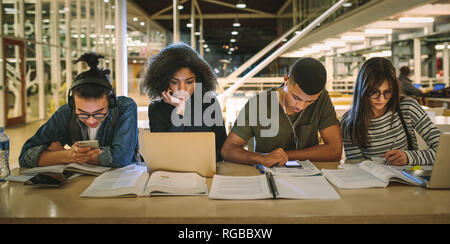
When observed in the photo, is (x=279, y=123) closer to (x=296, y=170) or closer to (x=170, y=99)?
(x=296, y=170)

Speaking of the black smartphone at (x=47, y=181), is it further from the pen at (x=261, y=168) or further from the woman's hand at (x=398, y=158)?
the woman's hand at (x=398, y=158)

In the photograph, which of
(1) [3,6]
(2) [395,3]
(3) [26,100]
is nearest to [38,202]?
(2) [395,3]

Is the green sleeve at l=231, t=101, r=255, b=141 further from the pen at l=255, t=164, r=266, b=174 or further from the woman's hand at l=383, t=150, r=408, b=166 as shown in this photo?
the woman's hand at l=383, t=150, r=408, b=166

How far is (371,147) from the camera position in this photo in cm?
241

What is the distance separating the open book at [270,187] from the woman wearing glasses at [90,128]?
2.23 ft

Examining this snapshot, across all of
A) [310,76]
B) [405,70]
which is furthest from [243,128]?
[405,70]

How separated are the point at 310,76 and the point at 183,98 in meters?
0.83

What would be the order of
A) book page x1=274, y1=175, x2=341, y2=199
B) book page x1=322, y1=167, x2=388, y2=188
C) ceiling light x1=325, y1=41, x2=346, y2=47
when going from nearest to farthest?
book page x1=274, y1=175, x2=341, y2=199 → book page x1=322, y1=167, x2=388, y2=188 → ceiling light x1=325, y1=41, x2=346, y2=47

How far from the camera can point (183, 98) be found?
2.47 metres

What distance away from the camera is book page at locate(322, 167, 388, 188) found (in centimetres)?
164

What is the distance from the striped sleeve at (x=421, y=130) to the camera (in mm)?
2039

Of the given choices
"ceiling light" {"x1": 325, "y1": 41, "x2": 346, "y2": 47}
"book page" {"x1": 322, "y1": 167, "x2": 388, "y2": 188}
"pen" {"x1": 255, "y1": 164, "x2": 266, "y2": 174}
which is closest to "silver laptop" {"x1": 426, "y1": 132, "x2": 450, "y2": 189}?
"book page" {"x1": 322, "y1": 167, "x2": 388, "y2": 188}
